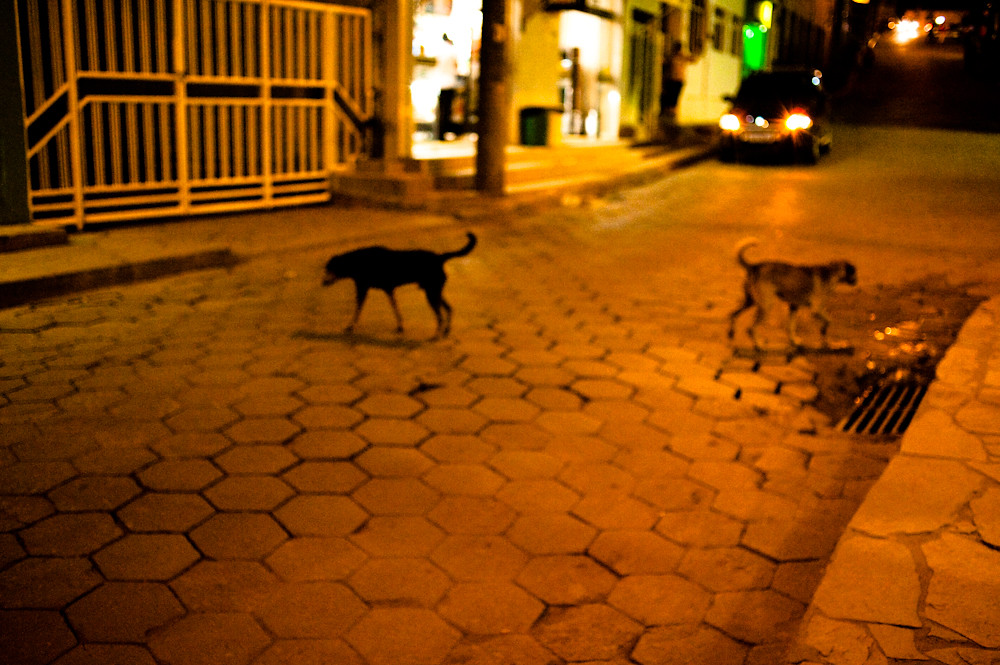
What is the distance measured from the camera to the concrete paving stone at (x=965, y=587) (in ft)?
8.94

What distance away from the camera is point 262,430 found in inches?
185

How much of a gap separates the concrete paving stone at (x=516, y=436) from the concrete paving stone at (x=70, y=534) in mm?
1894

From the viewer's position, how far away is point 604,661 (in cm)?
291

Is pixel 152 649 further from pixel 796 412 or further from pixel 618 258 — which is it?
pixel 618 258

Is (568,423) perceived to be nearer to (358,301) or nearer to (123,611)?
(358,301)

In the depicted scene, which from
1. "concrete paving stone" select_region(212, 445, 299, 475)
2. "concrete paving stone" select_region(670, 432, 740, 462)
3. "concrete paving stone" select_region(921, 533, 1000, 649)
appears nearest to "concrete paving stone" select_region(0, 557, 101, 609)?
"concrete paving stone" select_region(212, 445, 299, 475)

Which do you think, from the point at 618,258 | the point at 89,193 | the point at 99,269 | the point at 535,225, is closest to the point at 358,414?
the point at 99,269

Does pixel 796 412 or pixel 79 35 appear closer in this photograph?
pixel 796 412

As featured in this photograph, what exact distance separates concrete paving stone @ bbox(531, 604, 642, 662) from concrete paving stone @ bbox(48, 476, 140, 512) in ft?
6.59

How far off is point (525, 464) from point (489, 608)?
126cm

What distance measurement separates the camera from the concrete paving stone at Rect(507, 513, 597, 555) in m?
3.62

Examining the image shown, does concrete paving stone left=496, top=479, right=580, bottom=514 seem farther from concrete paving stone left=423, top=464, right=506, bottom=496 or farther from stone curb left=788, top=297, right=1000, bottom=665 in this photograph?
stone curb left=788, top=297, right=1000, bottom=665

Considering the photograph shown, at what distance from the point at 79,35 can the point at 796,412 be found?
27.3 ft

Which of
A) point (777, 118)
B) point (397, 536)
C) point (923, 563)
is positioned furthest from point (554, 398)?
point (777, 118)
